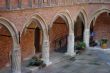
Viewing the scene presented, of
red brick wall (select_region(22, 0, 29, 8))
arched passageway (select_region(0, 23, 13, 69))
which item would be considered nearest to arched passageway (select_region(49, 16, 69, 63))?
arched passageway (select_region(0, 23, 13, 69))

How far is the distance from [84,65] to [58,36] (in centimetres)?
714

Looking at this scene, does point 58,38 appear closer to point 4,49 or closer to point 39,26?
point 39,26

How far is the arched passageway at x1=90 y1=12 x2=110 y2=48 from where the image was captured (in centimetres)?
3631

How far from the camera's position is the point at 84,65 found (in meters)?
28.3

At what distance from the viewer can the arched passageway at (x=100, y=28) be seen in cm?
3631

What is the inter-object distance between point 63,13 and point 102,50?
7645 mm

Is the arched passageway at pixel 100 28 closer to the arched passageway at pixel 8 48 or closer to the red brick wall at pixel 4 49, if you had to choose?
the red brick wall at pixel 4 49

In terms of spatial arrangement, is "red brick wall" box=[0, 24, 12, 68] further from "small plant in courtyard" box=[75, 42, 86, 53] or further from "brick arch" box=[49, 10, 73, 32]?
"small plant in courtyard" box=[75, 42, 86, 53]

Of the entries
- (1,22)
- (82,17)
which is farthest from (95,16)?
(1,22)

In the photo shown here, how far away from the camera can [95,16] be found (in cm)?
3462

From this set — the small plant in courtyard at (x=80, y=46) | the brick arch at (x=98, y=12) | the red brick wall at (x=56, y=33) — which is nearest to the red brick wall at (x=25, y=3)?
the red brick wall at (x=56, y=33)

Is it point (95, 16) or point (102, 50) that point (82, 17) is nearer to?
point (95, 16)

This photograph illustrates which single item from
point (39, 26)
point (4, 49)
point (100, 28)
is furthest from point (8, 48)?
point (100, 28)

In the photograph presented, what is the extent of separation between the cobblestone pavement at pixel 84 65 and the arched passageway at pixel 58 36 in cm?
297
